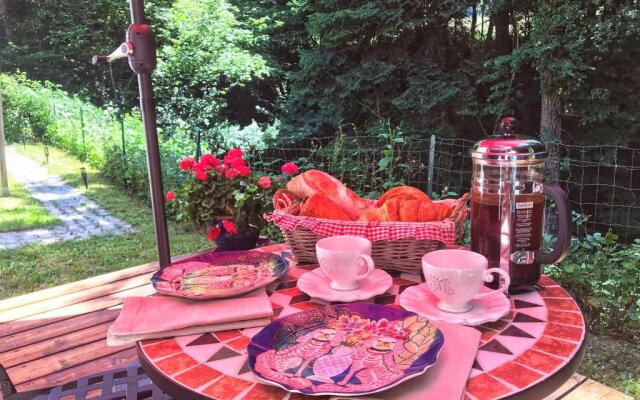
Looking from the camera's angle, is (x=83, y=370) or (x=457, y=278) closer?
(x=457, y=278)

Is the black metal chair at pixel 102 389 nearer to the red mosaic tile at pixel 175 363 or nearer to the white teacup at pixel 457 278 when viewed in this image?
the red mosaic tile at pixel 175 363

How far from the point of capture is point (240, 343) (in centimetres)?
71

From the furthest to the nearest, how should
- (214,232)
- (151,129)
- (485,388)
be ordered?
1. (214,232)
2. (151,129)
3. (485,388)

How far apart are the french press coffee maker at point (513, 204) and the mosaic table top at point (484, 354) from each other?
7 cm

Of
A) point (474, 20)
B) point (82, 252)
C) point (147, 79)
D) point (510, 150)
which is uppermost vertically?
point (474, 20)

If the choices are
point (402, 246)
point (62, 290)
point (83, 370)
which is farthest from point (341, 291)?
point (62, 290)

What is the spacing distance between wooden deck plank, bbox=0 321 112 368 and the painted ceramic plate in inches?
38.5

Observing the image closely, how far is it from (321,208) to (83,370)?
1.03 meters

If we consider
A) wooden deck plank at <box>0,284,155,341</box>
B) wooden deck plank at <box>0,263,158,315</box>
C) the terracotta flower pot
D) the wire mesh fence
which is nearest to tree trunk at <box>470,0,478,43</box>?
the wire mesh fence

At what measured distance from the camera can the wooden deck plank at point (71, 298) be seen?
2.01 meters

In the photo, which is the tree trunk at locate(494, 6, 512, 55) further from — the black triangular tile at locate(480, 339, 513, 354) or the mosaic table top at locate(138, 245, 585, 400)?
the black triangular tile at locate(480, 339, 513, 354)

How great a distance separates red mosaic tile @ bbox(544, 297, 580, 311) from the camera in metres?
0.80

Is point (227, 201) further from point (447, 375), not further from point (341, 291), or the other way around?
point (447, 375)

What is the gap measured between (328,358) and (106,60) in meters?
0.88
